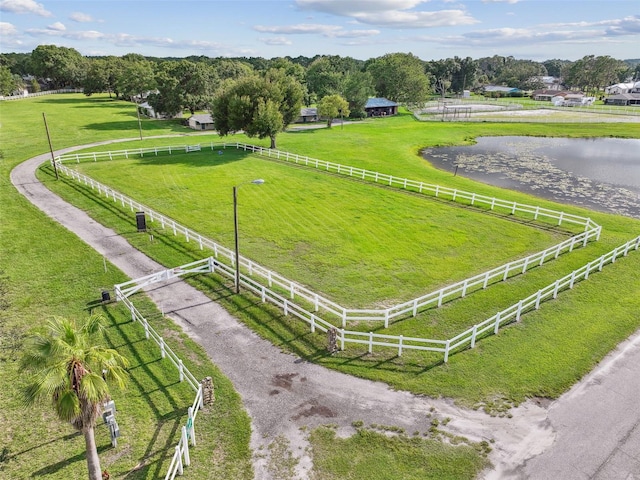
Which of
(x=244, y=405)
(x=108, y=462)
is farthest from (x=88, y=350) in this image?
(x=244, y=405)

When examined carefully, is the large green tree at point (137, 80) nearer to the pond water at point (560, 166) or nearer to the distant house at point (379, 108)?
the distant house at point (379, 108)

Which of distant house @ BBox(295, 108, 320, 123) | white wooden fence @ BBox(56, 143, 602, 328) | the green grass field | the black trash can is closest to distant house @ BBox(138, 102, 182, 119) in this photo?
distant house @ BBox(295, 108, 320, 123)

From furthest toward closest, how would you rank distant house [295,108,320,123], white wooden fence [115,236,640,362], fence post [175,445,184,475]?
distant house [295,108,320,123] → white wooden fence [115,236,640,362] → fence post [175,445,184,475]

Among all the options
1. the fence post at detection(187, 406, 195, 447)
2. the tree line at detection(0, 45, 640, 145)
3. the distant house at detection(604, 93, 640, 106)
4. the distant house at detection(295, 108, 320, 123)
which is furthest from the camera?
the distant house at detection(604, 93, 640, 106)

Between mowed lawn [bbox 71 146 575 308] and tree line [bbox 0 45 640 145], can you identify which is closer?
mowed lawn [bbox 71 146 575 308]

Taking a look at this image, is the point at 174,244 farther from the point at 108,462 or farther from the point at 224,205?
the point at 108,462

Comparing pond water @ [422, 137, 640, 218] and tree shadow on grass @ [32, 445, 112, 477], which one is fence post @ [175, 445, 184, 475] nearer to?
tree shadow on grass @ [32, 445, 112, 477]

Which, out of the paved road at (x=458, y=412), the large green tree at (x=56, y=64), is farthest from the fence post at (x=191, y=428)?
the large green tree at (x=56, y=64)
